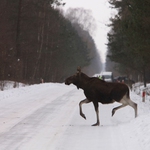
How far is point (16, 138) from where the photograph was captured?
869 cm

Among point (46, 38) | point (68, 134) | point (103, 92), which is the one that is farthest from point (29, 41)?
point (68, 134)

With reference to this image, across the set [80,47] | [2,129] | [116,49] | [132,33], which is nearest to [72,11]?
[80,47]

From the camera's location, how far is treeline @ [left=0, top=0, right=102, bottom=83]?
3353 centimetres

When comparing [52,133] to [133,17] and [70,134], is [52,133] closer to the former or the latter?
[70,134]

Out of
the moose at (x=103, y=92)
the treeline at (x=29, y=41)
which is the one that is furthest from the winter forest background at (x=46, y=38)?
the moose at (x=103, y=92)

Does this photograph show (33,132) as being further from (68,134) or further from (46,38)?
(46,38)

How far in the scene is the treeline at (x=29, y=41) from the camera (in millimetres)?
33531

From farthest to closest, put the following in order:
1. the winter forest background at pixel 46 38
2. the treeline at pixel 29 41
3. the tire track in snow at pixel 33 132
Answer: the treeline at pixel 29 41 → the winter forest background at pixel 46 38 → the tire track in snow at pixel 33 132

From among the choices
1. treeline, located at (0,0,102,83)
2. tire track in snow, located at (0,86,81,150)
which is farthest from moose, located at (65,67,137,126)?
treeline, located at (0,0,102,83)

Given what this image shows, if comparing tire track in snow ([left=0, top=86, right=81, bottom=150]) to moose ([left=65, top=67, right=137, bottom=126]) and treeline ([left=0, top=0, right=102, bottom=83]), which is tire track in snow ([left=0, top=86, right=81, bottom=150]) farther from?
treeline ([left=0, top=0, right=102, bottom=83])

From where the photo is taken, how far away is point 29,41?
44.5m

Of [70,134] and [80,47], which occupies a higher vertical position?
[80,47]

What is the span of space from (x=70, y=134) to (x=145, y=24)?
13419mm

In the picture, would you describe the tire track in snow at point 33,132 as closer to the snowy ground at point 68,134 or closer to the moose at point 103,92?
the snowy ground at point 68,134
